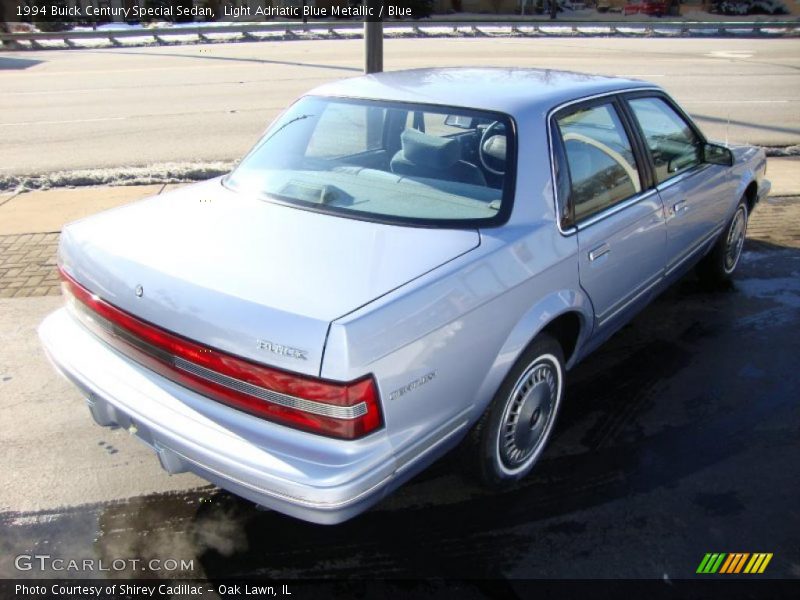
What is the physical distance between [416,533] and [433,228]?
125 cm

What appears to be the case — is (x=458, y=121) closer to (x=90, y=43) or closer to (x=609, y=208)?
(x=609, y=208)

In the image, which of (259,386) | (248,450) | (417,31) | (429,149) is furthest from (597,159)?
(417,31)

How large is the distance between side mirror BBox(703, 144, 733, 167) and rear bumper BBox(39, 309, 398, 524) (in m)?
3.21

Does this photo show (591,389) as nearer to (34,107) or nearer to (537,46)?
(34,107)

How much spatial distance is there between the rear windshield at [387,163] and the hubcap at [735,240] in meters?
2.73

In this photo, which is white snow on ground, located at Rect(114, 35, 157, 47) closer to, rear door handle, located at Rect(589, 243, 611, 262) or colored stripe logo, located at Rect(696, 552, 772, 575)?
rear door handle, located at Rect(589, 243, 611, 262)

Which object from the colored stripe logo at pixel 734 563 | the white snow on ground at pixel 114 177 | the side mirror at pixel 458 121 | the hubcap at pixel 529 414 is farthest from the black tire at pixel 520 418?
the white snow on ground at pixel 114 177

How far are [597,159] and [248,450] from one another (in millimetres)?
2182

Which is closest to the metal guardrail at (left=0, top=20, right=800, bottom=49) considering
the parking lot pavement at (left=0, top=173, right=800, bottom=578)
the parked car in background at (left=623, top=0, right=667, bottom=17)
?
the parked car in background at (left=623, top=0, right=667, bottom=17)

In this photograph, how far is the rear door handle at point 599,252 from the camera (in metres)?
3.13

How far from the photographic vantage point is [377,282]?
231 cm

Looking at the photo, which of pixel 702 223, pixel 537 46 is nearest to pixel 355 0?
pixel 537 46

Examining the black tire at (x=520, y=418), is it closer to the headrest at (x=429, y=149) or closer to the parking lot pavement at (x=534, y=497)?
the parking lot pavement at (x=534, y=497)

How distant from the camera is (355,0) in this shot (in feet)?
139
